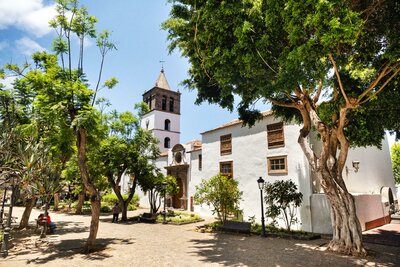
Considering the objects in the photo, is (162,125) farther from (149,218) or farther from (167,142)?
(149,218)

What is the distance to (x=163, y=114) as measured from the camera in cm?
4091

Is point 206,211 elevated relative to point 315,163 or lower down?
lower down

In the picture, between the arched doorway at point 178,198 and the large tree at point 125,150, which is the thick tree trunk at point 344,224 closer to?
the large tree at point 125,150

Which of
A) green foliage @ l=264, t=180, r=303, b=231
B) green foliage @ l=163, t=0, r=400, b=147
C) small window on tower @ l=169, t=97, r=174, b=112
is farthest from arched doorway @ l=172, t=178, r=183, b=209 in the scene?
green foliage @ l=163, t=0, r=400, b=147

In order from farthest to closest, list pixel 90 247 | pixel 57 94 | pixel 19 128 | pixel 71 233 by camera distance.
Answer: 1. pixel 71 233
2. pixel 19 128
3. pixel 90 247
4. pixel 57 94

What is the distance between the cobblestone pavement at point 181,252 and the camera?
29.8ft

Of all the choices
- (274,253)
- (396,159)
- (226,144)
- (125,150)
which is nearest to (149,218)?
(125,150)

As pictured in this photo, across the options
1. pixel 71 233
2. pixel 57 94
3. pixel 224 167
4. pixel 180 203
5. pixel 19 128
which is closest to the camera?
pixel 57 94

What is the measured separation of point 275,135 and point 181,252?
437 inches

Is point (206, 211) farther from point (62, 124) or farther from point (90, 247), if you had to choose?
point (62, 124)

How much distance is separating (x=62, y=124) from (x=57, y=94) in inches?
57.4

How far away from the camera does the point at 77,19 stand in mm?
11516

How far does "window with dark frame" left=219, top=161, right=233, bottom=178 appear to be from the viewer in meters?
21.2

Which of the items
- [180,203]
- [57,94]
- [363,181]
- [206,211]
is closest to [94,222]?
[57,94]
